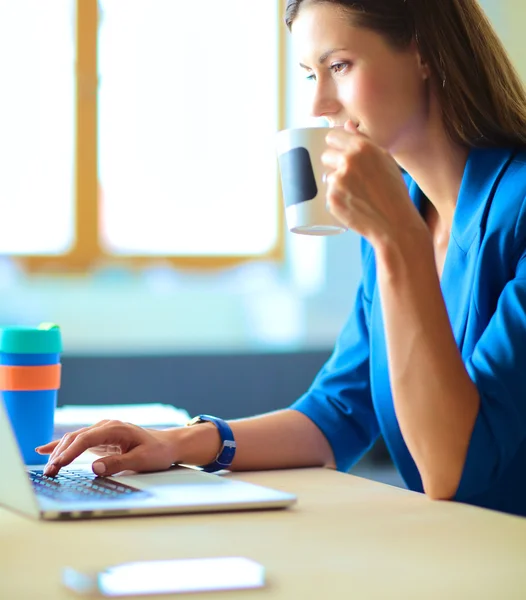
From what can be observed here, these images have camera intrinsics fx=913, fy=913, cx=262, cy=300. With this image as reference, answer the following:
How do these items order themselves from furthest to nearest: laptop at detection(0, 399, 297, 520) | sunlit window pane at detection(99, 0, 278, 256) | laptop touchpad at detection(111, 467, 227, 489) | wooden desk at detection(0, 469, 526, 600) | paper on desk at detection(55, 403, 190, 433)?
sunlit window pane at detection(99, 0, 278, 256), paper on desk at detection(55, 403, 190, 433), laptop touchpad at detection(111, 467, 227, 489), laptop at detection(0, 399, 297, 520), wooden desk at detection(0, 469, 526, 600)

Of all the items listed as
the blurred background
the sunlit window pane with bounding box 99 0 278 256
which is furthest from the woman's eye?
the sunlit window pane with bounding box 99 0 278 256

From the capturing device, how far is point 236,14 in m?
3.37

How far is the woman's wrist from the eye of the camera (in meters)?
1.11

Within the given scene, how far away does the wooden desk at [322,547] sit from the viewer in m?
0.59

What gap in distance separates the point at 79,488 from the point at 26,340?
0.91 ft

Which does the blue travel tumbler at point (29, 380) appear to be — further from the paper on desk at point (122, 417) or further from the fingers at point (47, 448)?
the paper on desk at point (122, 417)

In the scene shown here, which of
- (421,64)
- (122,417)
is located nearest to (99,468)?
(122,417)

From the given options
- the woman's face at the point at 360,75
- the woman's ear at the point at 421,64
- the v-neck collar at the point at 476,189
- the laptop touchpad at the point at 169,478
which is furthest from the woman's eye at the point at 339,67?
the laptop touchpad at the point at 169,478

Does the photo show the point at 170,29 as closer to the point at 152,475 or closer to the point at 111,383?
the point at 111,383

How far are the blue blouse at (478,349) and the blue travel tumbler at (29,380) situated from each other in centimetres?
38

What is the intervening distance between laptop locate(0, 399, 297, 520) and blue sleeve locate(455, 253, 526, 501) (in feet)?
0.79

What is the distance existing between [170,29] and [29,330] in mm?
2349

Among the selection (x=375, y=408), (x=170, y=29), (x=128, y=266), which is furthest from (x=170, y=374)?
(x=375, y=408)

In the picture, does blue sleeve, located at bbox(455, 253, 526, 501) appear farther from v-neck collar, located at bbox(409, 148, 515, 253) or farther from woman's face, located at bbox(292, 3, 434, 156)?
woman's face, located at bbox(292, 3, 434, 156)
